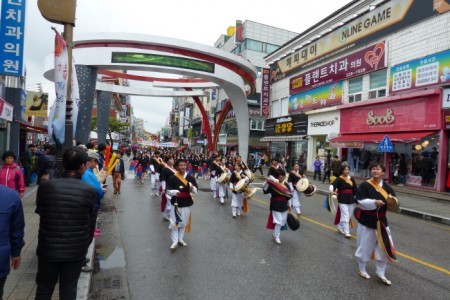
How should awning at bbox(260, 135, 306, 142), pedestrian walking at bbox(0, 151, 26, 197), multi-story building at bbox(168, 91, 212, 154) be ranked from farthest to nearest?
multi-story building at bbox(168, 91, 212, 154) < awning at bbox(260, 135, 306, 142) < pedestrian walking at bbox(0, 151, 26, 197)

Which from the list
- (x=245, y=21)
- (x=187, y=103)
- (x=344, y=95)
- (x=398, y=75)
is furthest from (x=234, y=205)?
(x=187, y=103)

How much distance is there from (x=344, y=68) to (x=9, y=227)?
2321 cm

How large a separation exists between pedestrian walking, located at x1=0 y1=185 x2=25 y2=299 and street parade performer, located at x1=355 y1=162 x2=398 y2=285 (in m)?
4.51

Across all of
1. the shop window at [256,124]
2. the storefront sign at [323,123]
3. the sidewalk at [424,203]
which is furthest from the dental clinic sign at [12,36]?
the shop window at [256,124]

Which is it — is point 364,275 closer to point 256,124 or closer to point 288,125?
point 288,125

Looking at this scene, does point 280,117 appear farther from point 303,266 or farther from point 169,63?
point 303,266

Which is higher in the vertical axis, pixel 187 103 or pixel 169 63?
pixel 187 103

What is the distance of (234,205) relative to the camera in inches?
391

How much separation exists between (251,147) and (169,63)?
2470cm

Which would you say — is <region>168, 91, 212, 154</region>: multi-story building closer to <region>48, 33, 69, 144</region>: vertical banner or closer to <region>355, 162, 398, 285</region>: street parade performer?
<region>48, 33, 69, 144</region>: vertical banner

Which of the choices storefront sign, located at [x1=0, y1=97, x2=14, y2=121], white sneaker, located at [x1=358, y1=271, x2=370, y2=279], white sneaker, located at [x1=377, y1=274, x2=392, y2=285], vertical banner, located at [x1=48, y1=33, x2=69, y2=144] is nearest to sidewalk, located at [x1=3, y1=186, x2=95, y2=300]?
vertical banner, located at [x1=48, y1=33, x2=69, y2=144]

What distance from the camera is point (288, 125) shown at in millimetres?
29891

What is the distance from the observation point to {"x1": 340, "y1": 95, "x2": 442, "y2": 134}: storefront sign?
54.0 feet

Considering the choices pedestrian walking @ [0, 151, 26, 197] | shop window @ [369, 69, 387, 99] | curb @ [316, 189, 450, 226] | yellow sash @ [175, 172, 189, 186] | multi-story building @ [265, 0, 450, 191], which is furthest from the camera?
shop window @ [369, 69, 387, 99]
